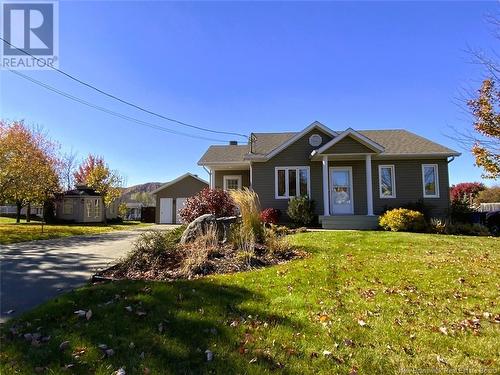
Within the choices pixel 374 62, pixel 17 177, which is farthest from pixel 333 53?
pixel 17 177

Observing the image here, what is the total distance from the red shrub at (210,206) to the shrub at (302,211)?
176 inches

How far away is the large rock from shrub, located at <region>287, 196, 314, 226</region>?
7.46m

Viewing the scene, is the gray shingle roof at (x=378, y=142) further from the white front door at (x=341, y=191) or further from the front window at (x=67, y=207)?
the front window at (x=67, y=207)

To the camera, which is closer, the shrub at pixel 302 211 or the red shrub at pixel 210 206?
the red shrub at pixel 210 206

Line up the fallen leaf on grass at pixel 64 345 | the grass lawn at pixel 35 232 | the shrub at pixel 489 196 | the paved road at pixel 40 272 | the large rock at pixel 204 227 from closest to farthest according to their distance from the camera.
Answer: the fallen leaf on grass at pixel 64 345 → the paved road at pixel 40 272 → the large rock at pixel 204 227 → the grass lawn at pixel 35 232 → the shrub at pixel 489 196

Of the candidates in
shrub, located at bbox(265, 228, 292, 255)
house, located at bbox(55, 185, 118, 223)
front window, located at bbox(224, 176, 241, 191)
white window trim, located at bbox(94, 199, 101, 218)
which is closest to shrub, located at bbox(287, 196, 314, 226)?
front window, located at bbox(224, 176, 241, 191)

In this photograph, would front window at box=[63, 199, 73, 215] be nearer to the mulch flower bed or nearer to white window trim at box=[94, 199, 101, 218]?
white window trim at box=[94, 199, 101, 218]

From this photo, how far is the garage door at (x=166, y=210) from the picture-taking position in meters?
33.0

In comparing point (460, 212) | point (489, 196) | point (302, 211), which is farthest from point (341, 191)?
point (489, 196)

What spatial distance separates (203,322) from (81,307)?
1.90 metres

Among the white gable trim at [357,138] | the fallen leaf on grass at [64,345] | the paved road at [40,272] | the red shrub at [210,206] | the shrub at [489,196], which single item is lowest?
the fallen leaf on grass at [64,345]

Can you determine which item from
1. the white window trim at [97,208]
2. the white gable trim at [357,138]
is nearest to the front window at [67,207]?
the white window trim at [97,208]

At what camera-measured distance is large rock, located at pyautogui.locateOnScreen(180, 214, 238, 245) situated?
8898 millimetres

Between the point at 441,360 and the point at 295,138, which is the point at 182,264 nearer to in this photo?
the point at 441,360
